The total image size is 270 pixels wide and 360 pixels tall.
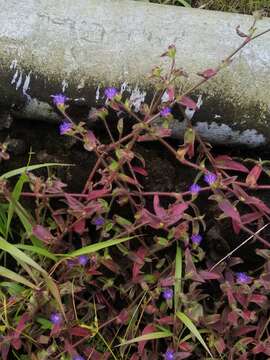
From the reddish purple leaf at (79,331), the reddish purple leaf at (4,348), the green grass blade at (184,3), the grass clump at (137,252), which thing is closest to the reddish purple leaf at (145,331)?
the grass clump at (137,252)

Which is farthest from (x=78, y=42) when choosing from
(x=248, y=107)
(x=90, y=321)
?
(x=90, y=321)

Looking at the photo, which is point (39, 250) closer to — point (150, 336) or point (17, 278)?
point (17, 278)

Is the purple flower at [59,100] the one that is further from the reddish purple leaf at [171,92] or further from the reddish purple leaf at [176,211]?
the reddish purple leaf at [176,211]

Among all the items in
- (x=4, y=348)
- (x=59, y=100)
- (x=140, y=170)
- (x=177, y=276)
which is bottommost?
(x=4, y=348)

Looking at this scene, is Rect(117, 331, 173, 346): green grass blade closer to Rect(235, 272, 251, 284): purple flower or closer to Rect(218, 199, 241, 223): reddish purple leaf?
Rect(235, 272, 251, 284): purple flower

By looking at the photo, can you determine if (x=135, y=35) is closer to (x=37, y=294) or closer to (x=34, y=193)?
(x=34, y=193)

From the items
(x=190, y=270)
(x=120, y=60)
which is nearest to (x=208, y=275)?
(x=190, y=270)

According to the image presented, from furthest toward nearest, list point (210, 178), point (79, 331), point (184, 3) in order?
point (184, 3) < point (79, 331) < point (210, 178)

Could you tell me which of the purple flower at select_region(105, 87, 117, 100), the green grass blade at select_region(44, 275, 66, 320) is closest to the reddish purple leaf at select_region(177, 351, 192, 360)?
the green grass blade at select_region(44, 275, 66, 320)
